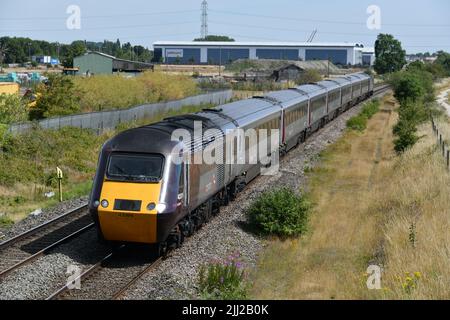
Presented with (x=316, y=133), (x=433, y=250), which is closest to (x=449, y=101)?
(x=316, y=133)

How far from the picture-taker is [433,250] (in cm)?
1442

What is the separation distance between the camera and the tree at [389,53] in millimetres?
129000

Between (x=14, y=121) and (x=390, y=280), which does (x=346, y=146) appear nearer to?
(x=14, y=121)

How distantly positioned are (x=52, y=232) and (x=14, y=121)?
16112 mm

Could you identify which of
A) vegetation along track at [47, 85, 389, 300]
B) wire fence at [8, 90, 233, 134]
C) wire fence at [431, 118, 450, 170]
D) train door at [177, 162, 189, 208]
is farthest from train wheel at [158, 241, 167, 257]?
wire fence at [8, 90, 233, 134]

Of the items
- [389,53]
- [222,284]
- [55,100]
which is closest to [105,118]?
[55,100]

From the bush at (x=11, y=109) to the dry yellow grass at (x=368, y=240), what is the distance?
15761 millimetres

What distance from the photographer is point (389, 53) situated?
426 feet

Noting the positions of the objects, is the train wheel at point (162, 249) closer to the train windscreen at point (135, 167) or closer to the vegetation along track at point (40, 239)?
the train windscreen at point (135, 167)

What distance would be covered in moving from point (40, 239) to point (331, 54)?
605ft

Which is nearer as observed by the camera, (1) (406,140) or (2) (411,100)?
(1) (406,140)

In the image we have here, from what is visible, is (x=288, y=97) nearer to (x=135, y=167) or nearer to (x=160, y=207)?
(x=135, y=167)

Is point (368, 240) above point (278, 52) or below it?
below

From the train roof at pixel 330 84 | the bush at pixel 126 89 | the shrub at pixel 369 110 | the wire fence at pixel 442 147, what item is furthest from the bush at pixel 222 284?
the shrub at pixel 369 110
